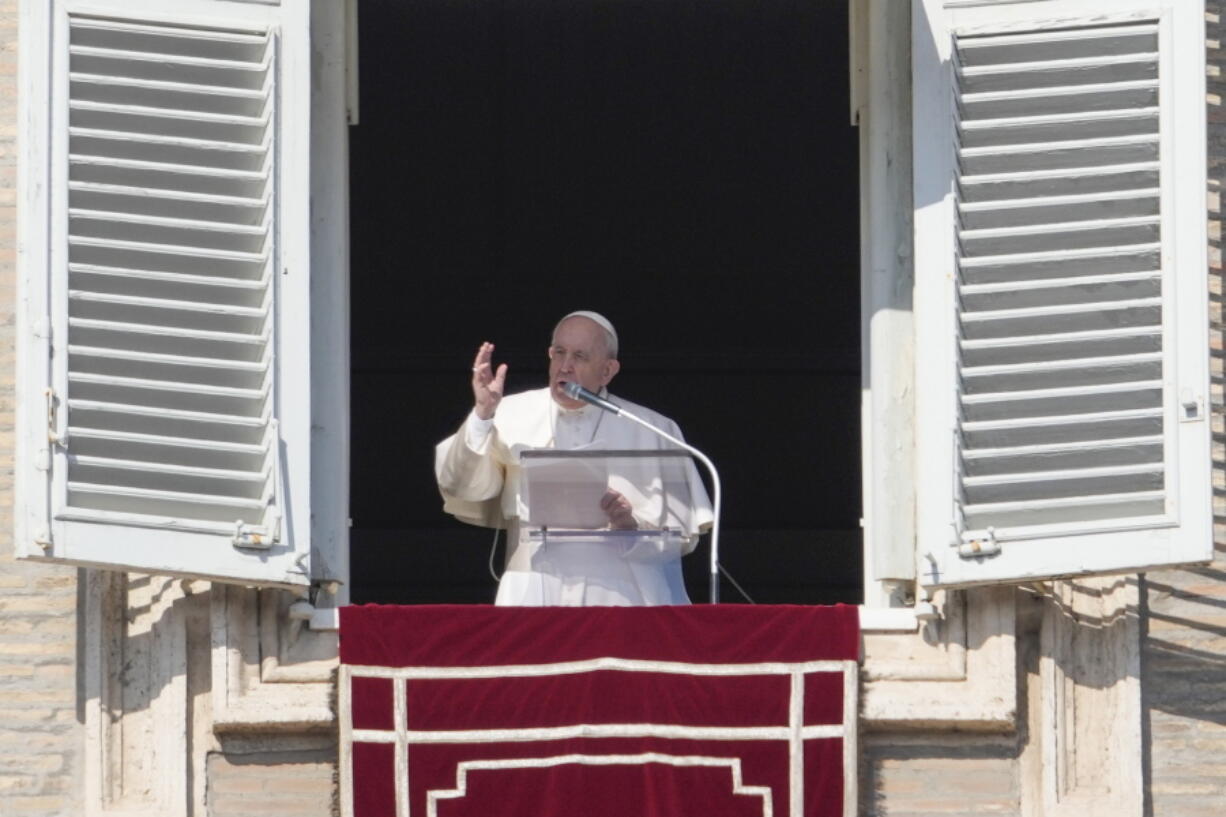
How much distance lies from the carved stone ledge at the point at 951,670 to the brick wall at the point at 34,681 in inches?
76.0

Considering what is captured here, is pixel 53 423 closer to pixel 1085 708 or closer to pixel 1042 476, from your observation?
pixel 1042 476

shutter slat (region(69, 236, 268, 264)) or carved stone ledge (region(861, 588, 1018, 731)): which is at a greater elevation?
shutter slat (region(69, 236, 268, 264))

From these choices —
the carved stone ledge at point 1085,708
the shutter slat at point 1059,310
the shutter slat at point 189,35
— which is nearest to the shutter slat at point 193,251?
the shutter slat at point 189,35

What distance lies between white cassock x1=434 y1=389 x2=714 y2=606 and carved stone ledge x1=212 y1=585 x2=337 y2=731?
0.61 m

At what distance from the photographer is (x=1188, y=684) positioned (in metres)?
8.16

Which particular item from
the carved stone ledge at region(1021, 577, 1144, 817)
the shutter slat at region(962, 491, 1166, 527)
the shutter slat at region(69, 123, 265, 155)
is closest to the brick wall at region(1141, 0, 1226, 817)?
the carved stone ledge at region(1021, 577, 1144, 817)

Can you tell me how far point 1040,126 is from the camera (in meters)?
8.09

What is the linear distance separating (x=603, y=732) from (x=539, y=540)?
58cm

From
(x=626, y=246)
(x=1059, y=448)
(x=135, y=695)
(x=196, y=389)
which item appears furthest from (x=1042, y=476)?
(x=626, y=246)

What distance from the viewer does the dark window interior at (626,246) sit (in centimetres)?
1281

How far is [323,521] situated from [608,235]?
5185 mm

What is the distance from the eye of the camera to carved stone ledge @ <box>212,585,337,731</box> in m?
7.89

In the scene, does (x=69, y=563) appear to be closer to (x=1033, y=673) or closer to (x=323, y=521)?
(x=323, y=521)

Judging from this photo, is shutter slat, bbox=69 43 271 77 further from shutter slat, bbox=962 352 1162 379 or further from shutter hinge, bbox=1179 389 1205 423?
shutter hinge, bbox=1179 389 1205 423
